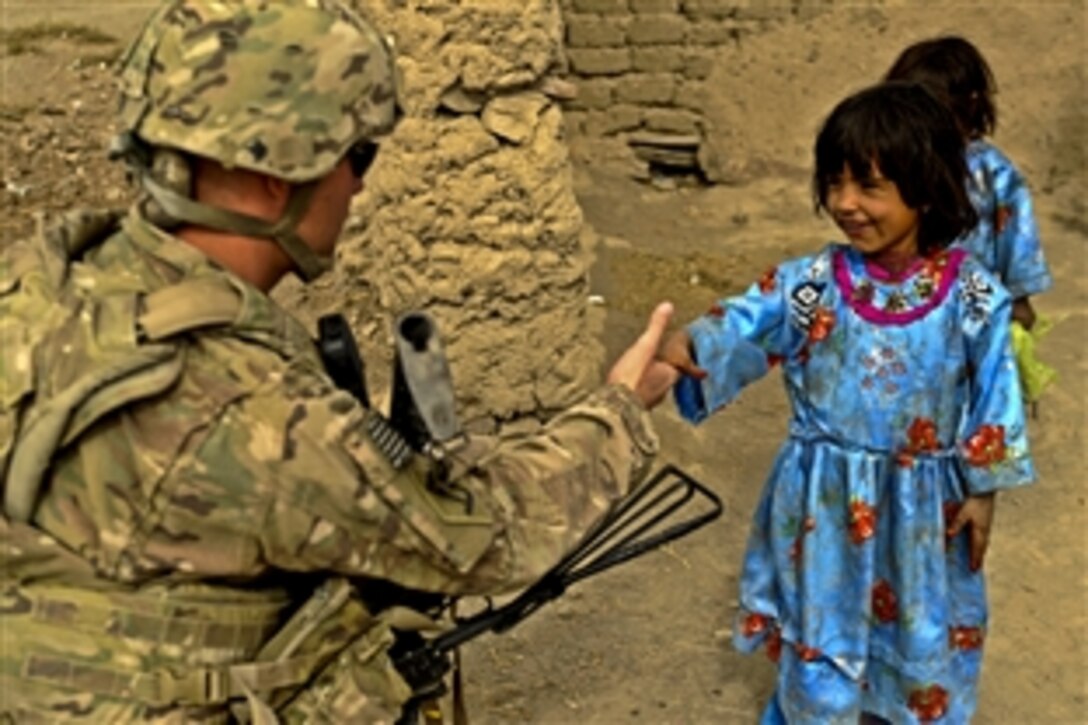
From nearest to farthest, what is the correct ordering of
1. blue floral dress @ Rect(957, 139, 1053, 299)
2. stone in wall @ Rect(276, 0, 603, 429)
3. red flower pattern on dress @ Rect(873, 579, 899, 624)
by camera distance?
red flower pattern on dress @ Rect(873, 579, 899, 624)
blue floral dress @ Rect(957, 139, 1053, 299)
stone in wall @ Rect(276, 0, 603, 429)

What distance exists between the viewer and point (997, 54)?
723 cm

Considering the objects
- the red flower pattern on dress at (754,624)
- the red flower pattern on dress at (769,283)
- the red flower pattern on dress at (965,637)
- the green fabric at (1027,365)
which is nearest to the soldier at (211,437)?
the red flower pattern on dress at (769,283)

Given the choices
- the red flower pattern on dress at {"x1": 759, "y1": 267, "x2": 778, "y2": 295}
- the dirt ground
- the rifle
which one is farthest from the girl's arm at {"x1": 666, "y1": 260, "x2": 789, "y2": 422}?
the dirt ground

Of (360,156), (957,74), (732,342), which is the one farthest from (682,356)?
(957,74)

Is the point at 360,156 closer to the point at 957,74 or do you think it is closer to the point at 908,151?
the point at 908,151

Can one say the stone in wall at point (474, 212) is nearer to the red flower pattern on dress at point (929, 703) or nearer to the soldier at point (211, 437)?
the red flower pattern on dress at point (929, 703)

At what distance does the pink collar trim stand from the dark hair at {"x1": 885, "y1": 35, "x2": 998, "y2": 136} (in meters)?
0.98

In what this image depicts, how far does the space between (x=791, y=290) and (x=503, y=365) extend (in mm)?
1478

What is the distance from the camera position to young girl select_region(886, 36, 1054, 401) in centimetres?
359

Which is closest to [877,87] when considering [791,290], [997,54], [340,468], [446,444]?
[791,290]

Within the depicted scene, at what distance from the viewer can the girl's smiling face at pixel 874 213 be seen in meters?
2.59

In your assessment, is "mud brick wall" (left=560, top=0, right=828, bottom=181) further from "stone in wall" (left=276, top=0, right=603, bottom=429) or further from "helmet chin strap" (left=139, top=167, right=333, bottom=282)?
"helmet chin strap" (left=139, top=167, right=333, bottom=282)

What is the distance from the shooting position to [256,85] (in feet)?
5.28

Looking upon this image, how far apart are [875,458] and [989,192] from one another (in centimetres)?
122
